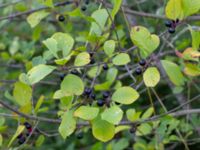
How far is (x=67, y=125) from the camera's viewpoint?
117cm

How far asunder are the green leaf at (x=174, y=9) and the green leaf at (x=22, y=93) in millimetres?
439

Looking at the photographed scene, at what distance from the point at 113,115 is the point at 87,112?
0.25 feet

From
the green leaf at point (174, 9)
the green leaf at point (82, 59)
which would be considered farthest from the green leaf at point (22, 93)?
the green leaf at point (174, 9)

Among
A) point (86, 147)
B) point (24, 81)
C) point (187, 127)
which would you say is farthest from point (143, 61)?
point (86, 147)

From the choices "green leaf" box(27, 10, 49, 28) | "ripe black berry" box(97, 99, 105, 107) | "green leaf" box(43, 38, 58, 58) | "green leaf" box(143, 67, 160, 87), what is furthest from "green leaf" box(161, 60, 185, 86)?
"green leaf" box(27, 10, 49, 28)

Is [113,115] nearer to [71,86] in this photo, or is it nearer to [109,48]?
[71,86]

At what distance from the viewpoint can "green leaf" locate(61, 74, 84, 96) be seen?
114cm

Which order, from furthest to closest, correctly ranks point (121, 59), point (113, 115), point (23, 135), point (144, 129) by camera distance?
1. point (144, 129)
2. point (23, 135)
3. point (121, 59)
4. point (113, 115)

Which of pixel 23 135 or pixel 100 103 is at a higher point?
pixel 100 103

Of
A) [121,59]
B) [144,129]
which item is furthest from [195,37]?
[144,129]

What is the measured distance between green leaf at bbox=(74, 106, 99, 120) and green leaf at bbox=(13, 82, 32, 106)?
19cm

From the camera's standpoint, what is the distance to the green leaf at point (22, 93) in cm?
126

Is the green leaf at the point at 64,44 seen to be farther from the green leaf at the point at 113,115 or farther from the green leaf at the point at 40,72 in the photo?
the green leaf at the point at 113,115

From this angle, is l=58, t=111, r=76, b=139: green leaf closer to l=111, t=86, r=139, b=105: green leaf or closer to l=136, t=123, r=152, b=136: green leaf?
l=111, t=86, r=139, b=105: green leaf
